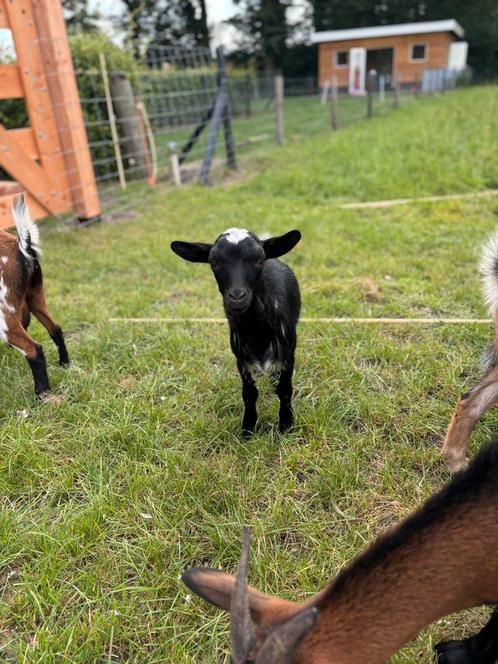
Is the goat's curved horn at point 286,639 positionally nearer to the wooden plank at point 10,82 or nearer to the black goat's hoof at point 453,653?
the black goat's hoof at point 453,653

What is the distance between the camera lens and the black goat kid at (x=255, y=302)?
2.42m

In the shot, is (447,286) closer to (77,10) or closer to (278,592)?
(278,592)

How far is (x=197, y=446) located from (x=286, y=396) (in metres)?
0.55

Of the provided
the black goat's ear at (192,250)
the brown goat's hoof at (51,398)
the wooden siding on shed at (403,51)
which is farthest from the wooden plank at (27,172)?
the wooden siding on shed at (403,51)

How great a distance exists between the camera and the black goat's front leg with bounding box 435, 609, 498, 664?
5.77 ft

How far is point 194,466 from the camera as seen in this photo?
2717 millimetres

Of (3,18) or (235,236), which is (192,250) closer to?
(235,236)

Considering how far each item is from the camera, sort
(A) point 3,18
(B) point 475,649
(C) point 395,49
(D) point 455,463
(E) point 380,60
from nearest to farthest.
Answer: (B) point 475,649, (D) point 455,463, (A) point 3,18, (C) point 395,49, (E) point 380,60

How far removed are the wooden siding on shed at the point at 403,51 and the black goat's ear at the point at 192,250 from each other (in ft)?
116

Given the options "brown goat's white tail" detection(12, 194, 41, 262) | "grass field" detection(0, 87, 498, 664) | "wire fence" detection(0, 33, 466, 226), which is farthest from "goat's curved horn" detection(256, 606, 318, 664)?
"wire fence" detection(0, 33, 466, 226)

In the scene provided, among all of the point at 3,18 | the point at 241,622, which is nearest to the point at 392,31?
the point at 3,18

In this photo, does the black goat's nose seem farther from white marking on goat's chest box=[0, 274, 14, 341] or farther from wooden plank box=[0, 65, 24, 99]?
wooden plank box=[0, 65, 24, 99]

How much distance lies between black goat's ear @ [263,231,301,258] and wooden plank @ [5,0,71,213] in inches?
180

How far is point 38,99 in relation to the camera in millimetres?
6312
